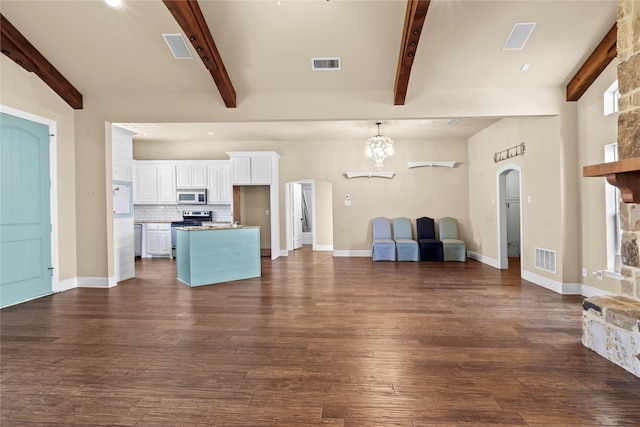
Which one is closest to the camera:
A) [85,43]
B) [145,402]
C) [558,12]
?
[145,402]

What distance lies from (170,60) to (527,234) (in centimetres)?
610

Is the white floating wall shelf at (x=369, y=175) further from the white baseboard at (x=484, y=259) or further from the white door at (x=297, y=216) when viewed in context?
the white baseboard at (x=484, y=259)

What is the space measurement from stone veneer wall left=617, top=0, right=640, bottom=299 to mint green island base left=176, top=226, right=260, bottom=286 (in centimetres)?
489

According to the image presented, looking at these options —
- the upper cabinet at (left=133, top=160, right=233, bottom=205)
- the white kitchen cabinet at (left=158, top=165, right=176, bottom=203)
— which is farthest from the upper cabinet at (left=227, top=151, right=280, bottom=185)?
the white kitchen cabinet at (left=158, top=165, right=176, bottom=203)

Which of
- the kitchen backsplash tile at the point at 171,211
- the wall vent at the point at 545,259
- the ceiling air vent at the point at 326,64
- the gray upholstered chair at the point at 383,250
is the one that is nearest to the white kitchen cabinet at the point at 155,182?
the kitchen backsplash tile at the point at 171,211

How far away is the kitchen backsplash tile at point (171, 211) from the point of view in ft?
28.7

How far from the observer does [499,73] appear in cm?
455

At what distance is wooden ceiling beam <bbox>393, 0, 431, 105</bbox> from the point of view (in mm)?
3482

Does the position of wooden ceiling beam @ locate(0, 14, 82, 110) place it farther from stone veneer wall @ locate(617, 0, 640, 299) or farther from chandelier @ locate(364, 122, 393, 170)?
stone veneer wall @ locate(617, 0, 640, 299)

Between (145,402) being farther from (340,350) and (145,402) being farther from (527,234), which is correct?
(527,234)

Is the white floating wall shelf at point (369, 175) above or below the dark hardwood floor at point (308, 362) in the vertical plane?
above

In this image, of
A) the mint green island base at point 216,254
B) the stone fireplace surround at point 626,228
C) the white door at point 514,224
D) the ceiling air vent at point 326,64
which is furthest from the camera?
the white door at point 514,224

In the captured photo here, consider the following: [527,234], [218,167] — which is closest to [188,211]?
[218,167]

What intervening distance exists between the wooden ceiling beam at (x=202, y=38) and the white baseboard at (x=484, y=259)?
5857 millimetres
